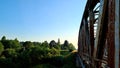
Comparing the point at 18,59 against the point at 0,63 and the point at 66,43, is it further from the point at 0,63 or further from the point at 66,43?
the point at 66,43

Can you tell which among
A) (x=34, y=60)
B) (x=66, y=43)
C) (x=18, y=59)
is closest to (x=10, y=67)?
(x=18, y=59)

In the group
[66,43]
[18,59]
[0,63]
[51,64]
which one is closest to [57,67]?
[51,64]

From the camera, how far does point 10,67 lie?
102 ft

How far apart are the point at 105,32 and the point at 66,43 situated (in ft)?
316

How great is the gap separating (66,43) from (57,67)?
2777 inches

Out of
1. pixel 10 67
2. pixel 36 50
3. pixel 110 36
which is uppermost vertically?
pixel 110 36

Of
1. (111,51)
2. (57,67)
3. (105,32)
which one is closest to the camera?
(111,51)

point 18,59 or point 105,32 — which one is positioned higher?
point 105,32

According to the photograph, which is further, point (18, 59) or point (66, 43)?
point (66, 43)

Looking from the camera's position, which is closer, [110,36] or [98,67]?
[110,36]

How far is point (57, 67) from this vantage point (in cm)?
2855

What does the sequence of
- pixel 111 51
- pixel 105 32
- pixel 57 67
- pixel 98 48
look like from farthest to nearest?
pixel 57 67 < pixel 98 48 < pixel 105 32 < pixel 111 51

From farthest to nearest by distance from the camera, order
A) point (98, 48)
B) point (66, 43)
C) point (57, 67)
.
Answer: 1. point (66, 43)
2. point (57, 67)
3. point (98, 48)

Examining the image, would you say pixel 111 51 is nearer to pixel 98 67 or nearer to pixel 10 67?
pixel 98 67
